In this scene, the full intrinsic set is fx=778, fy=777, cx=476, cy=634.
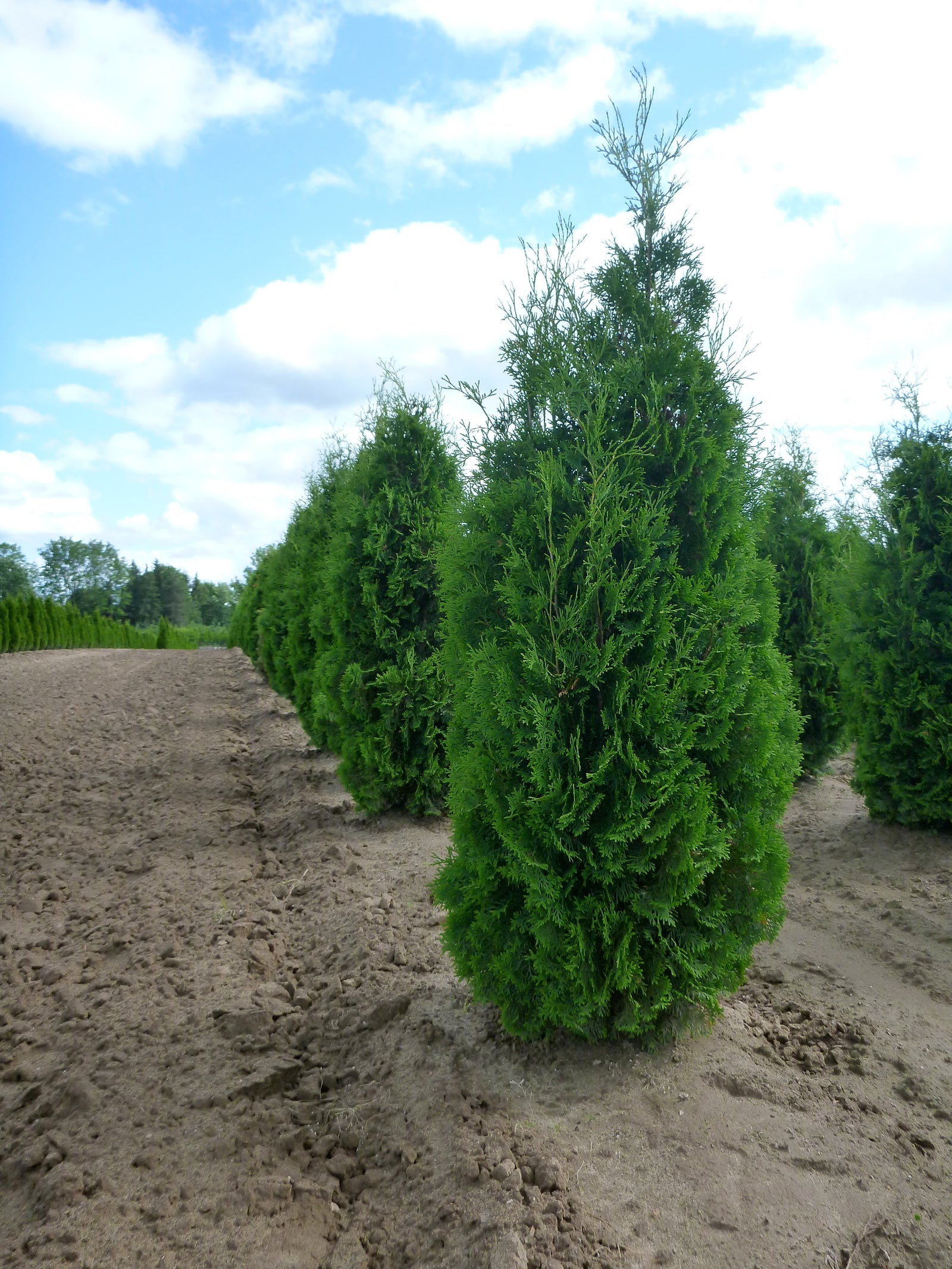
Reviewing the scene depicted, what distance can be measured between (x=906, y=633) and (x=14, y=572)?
88037 mm

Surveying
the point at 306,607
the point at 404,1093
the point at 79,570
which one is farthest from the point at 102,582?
the point at 404,1093

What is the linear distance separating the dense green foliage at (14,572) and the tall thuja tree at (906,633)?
266 feet

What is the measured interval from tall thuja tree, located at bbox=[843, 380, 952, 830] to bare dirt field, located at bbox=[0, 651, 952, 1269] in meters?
0.82

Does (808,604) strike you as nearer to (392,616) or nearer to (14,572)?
(392,616)

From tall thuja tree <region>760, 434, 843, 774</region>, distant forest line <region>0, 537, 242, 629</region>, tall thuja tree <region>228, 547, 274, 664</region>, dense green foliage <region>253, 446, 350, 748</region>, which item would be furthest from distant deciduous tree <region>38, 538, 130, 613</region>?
tall thuja tree <region>760, 434, 843, 774</region>

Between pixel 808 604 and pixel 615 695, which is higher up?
pixel 808 604

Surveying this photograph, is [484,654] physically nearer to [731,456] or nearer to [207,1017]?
[731,456]

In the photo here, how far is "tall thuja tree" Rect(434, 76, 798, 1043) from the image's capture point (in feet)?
10.6

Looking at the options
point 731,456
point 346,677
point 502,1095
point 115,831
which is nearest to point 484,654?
point 731,456

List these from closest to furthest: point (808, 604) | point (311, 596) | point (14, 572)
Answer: point (808, 604), point (311, 596), point (14, 572)

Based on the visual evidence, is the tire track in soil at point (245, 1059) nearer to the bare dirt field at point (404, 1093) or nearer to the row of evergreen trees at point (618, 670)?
the bare dirt field at point (404, 1093)

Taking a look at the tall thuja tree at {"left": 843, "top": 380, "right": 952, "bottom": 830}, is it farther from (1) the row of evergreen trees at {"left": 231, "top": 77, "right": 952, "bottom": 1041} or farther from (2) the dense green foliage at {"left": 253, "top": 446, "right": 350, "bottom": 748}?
(2) the dense green foliage at {"left": 253, "top": 446, "right": 350, "bottom": 748}

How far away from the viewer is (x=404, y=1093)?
3.21 metres

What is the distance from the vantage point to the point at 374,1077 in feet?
11.1
